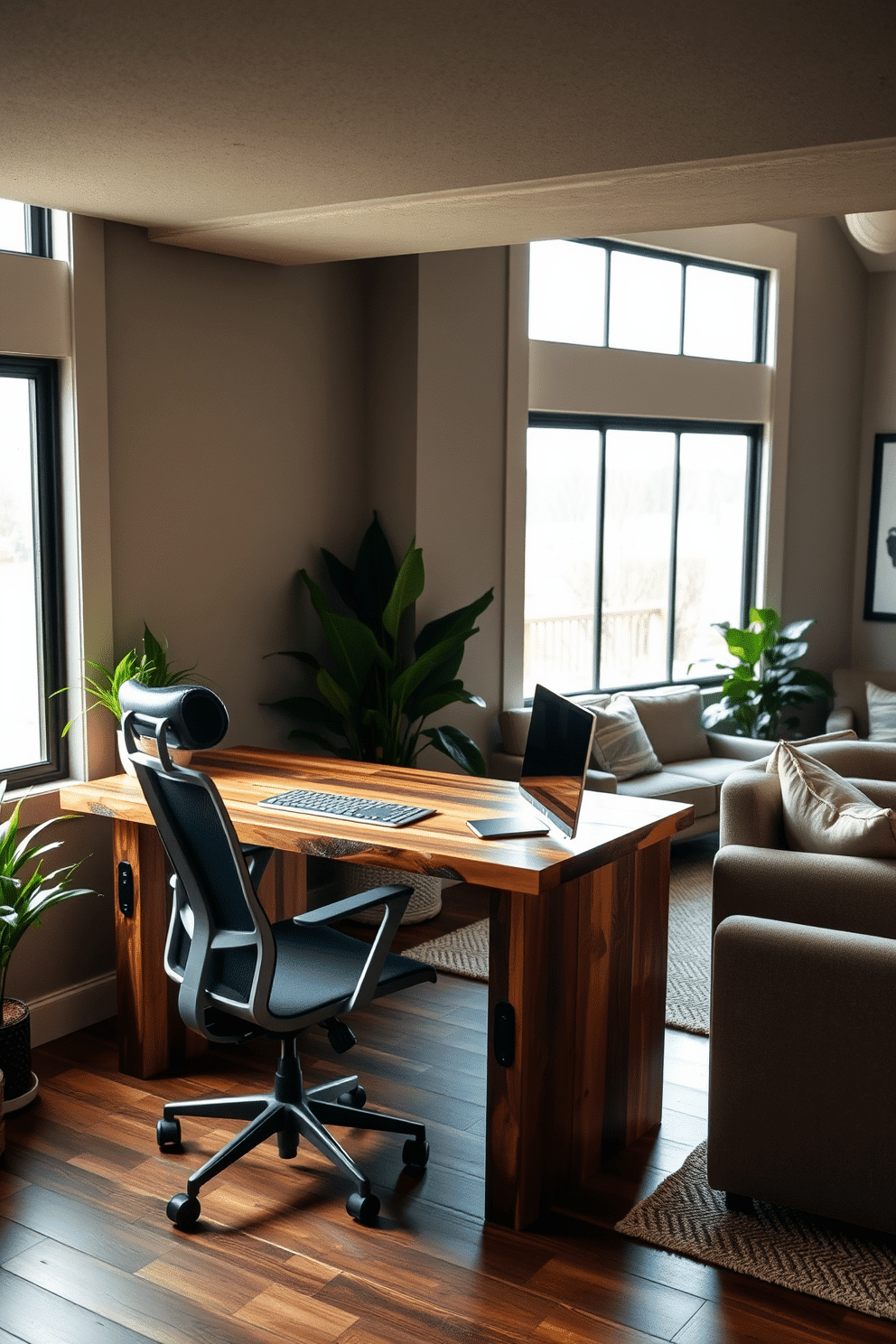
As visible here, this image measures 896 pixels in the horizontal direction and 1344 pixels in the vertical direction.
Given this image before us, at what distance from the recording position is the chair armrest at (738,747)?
6102 millimetres

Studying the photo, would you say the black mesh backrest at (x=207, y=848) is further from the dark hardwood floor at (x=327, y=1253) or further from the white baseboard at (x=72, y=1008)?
the white baseboard at (x=72, y=1008)

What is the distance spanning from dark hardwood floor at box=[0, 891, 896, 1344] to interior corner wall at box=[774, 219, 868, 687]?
4316 millimetres

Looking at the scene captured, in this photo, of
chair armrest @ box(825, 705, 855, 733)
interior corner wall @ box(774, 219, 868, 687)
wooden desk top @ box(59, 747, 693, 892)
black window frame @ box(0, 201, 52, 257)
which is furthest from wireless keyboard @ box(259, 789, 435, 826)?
interior corner wall @ box(774, 219, 868, 687)

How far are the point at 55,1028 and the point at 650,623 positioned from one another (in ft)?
12.2

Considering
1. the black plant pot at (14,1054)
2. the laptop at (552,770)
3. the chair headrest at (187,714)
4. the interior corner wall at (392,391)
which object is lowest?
the black plant pot at (14,1054)

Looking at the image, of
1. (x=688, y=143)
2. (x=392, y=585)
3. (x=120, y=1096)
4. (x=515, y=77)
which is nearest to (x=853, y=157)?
(x=688, y=143)

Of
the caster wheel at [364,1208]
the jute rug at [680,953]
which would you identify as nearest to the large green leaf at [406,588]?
the jute rug at [680,953]

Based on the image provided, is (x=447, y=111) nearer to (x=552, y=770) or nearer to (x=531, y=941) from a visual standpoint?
(x=552, y=770)

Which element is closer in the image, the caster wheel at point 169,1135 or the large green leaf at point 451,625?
the caster wheel at point 169,1135

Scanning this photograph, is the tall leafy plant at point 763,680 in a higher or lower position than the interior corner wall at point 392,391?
lower

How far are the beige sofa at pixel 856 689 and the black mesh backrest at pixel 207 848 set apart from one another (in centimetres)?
481

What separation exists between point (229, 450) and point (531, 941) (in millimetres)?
2270

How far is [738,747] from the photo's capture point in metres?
6.14

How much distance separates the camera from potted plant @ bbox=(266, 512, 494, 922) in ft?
15.1
